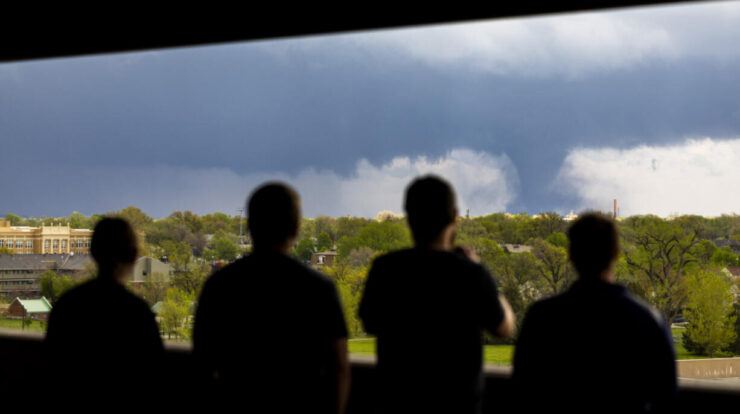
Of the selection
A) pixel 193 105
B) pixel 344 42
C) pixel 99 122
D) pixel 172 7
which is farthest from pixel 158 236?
pixel 344 42

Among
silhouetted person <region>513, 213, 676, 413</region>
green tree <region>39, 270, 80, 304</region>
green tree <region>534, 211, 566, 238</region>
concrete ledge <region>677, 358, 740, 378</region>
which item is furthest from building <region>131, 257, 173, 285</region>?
silhouetted person <region>513, 213, 676, 413</region>

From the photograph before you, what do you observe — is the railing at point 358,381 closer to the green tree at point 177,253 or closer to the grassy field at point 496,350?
the green tree at point 177,253

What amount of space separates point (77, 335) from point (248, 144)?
130358 millimetres

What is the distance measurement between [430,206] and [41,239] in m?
30.9

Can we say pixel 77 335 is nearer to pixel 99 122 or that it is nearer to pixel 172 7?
pixel 172 7

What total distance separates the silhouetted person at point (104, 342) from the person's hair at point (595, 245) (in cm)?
Answer: 99

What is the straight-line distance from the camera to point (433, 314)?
1.31 meters

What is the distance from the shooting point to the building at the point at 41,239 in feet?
84.8

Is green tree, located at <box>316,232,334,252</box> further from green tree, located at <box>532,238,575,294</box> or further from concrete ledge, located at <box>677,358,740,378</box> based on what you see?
concrete ledge, located at <box>677,358,740,378</box>

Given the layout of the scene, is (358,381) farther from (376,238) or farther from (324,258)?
(376,238)

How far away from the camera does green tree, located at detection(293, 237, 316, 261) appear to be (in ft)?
93.8

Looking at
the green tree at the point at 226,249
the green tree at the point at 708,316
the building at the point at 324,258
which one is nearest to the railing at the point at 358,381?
the green tree at the point at 226,249

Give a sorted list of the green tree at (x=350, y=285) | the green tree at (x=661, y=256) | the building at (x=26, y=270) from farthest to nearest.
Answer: the green tree at (x=661, y=256), the green tree at (x=350, y=285), the building at (x=26, y=270)

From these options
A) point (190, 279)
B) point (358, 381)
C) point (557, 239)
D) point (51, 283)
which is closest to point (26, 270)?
point (51, 283)
